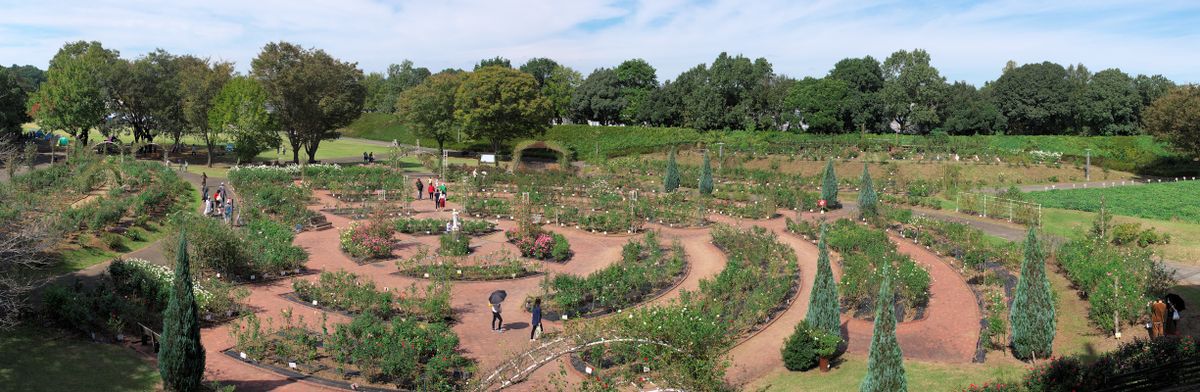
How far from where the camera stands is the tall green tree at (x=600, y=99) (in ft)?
255

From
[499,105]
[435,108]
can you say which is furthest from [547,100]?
[435,108]

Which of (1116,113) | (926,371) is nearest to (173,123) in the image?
(926,371)

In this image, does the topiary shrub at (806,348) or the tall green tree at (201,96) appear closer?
the topiary shrub at (806,348)

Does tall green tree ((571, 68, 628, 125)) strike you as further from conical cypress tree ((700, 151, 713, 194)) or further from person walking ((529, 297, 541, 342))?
person walking ((529, 297, 541, 342))

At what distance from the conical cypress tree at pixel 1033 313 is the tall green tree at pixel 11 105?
56349 mm

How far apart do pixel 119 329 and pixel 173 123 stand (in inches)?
1597

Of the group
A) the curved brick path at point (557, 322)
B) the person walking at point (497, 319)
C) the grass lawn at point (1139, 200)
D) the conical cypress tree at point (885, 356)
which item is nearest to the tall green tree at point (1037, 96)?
the grass lawn at point (1139, 200)

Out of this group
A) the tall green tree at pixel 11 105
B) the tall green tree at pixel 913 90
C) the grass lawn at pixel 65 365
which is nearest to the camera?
the grass lawn at pixel 65 365

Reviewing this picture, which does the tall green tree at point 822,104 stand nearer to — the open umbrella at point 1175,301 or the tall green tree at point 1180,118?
the tall green tree at point 1180,118

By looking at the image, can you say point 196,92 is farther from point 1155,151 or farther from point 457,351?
point 1155,151

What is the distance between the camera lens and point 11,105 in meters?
52.1

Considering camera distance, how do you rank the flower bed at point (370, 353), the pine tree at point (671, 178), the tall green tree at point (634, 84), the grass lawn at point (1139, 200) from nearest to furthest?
the flower bed at point (370, 353) → the grass lawn at point (1139, 200) → the pine tree at point (671, 178) → the tall green tree at point (634, 84)

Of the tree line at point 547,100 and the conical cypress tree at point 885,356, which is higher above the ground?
A: the tree line at point 547,100

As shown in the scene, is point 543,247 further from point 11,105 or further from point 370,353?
point 11,105
